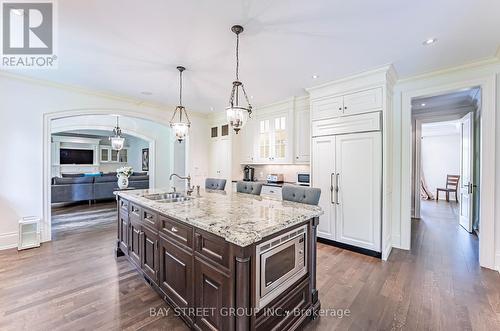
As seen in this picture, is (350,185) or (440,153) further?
(440,153)

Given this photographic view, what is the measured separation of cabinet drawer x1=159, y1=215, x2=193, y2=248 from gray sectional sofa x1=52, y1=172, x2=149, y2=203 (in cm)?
666

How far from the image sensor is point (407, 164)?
11.7 feet

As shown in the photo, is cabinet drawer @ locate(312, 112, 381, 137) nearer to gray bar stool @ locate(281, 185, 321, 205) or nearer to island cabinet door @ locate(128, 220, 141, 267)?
gray bar stool @ locate(281, 185, 321, 205)

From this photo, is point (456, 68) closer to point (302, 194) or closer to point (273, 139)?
point (302, 194)

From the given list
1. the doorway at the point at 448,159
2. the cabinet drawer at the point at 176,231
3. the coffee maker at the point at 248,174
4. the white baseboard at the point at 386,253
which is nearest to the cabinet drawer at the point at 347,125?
the doorway at the point at 448,159

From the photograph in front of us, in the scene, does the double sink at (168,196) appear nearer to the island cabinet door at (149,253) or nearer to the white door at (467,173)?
the island cabinet door at (149,253)

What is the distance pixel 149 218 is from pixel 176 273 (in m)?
0.72

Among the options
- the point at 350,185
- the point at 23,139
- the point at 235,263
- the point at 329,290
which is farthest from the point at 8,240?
the point at 350,185

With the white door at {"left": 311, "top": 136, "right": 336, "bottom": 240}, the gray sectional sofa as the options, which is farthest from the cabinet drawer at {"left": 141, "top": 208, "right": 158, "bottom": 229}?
the gray sectional sofa

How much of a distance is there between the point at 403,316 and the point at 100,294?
9.87 feet

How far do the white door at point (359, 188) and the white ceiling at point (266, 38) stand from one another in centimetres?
113

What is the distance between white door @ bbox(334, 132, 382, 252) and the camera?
327 cm

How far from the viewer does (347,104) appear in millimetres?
3549

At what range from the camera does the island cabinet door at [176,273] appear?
5.87ft
